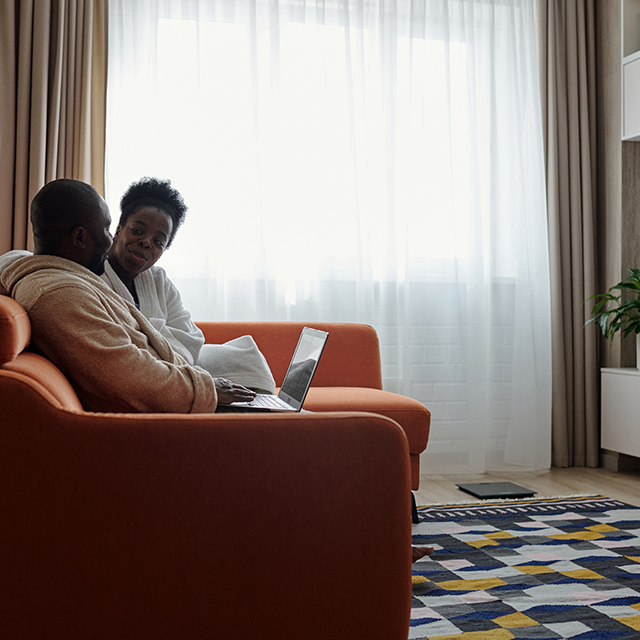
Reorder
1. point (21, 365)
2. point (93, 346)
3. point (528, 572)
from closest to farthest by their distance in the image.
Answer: point (21, 365)
point (93, 346)
point (528, 572)

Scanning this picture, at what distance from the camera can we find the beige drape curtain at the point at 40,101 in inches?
115

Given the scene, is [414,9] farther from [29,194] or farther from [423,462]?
[423,462]

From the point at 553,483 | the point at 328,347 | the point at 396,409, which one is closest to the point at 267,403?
the point at 396,409

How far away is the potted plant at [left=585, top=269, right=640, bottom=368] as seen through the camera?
320 centimetres

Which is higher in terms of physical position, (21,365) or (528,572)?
(21,365)

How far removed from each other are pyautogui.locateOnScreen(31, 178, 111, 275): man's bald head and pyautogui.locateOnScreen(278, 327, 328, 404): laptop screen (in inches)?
22.2

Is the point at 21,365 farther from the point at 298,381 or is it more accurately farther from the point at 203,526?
the point at 298,381

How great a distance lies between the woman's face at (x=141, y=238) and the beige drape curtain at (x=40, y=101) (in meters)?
1.27

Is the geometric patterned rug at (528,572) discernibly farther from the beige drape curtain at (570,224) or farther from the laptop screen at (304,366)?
the beige drape curtain at (570,224)

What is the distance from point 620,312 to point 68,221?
114 inches

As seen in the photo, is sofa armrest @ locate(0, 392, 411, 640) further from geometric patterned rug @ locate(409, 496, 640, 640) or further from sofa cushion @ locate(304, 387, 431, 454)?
sofa cushion @ locate(304, 387, 431, 454)

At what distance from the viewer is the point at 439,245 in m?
3.45

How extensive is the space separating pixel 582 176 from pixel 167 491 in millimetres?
3260

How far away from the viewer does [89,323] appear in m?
1.09
